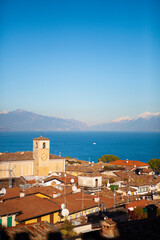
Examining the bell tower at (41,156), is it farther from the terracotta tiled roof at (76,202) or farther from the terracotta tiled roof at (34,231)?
the terracotta tiled roof at (34,231)

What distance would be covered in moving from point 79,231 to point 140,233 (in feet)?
8.21

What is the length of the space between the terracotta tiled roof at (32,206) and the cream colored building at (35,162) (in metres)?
18.2

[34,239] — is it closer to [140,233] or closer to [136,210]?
[140,233]

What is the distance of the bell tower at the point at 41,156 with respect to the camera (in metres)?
34.6

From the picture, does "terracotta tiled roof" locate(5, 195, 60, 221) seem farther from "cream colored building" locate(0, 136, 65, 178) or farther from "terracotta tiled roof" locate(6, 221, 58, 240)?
"cream colored building" locate(0, 136, 65, 178)

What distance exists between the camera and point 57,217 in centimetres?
1300

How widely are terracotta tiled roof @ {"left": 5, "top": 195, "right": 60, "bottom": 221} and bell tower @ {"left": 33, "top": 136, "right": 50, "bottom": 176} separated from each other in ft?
63.2

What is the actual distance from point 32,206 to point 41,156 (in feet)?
69.7

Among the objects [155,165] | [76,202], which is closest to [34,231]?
[76,202]

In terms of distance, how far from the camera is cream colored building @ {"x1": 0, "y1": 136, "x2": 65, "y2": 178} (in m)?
33.0

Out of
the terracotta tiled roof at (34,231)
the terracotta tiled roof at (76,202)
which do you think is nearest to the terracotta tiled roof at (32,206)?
the terracotta tiled roof at (76,202)

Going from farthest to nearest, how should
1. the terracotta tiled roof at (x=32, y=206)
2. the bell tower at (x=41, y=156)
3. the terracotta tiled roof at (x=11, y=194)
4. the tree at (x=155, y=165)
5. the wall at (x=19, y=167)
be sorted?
the tree at (x=155, y=165) → the bell tower at (x=41, y=156) → the wall at (x=19, y=167) → the terracotta tiled roof at (x=11, y=194) → the terracotta tiled roof at (x=32, y=206)

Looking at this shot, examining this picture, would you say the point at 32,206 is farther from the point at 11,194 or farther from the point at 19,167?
the point at 19,167

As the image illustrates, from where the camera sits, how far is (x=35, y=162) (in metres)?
34.9
